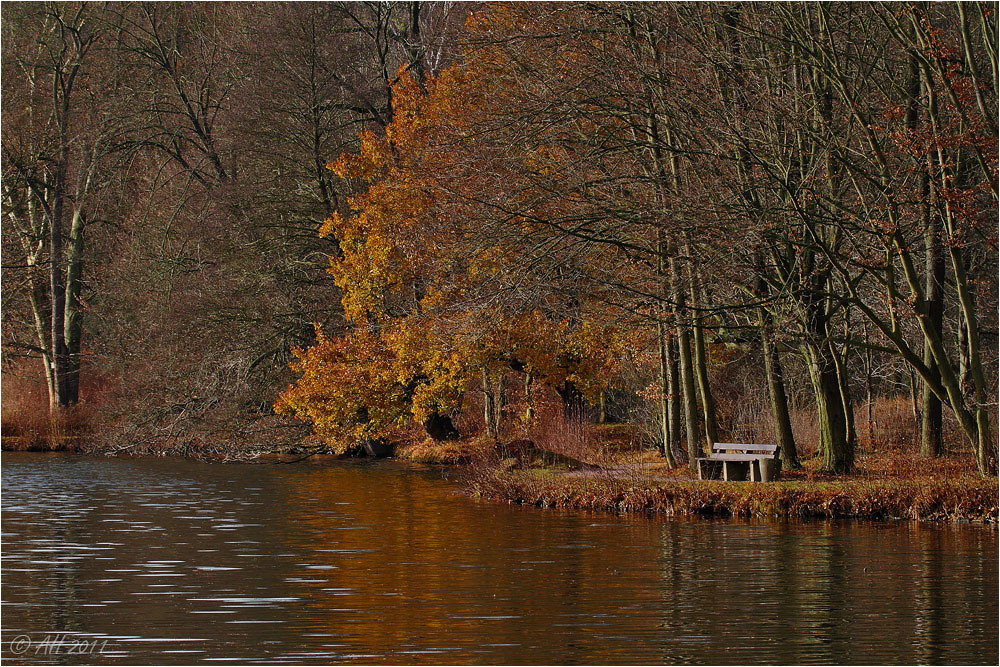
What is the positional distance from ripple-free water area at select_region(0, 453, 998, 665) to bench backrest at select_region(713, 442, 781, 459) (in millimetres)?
3072

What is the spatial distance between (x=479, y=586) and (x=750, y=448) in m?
9.49

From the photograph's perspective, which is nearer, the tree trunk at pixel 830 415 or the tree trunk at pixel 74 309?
the tree trunk at pixel 830 415

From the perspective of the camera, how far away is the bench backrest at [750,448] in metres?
21.0

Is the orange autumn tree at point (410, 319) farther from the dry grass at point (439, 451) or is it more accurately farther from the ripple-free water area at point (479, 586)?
the ripple-free water area at point (479, 586)

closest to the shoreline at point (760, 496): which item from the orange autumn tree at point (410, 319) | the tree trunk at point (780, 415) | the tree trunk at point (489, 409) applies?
the tree trunk at point (780, 415)

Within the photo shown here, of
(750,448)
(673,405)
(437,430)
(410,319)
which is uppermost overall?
(410,319)

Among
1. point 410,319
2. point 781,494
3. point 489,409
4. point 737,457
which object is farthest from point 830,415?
point 489,409

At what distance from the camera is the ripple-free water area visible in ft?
32.5

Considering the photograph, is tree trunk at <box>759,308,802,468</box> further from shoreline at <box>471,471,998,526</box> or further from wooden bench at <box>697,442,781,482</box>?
shoreline at <box>471,471,998,526</box>

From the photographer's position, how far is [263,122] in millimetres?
32938

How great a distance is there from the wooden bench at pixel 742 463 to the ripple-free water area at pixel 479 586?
2566mm

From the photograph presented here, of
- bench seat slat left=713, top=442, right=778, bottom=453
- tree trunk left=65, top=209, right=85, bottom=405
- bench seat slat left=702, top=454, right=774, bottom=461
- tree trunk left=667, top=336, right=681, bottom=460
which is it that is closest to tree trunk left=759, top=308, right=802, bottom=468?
bench seat slat left=713, top=442, right=778, bottom=453

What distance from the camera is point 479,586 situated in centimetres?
1293

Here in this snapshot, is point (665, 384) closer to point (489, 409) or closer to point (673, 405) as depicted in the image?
point (673, 405)
